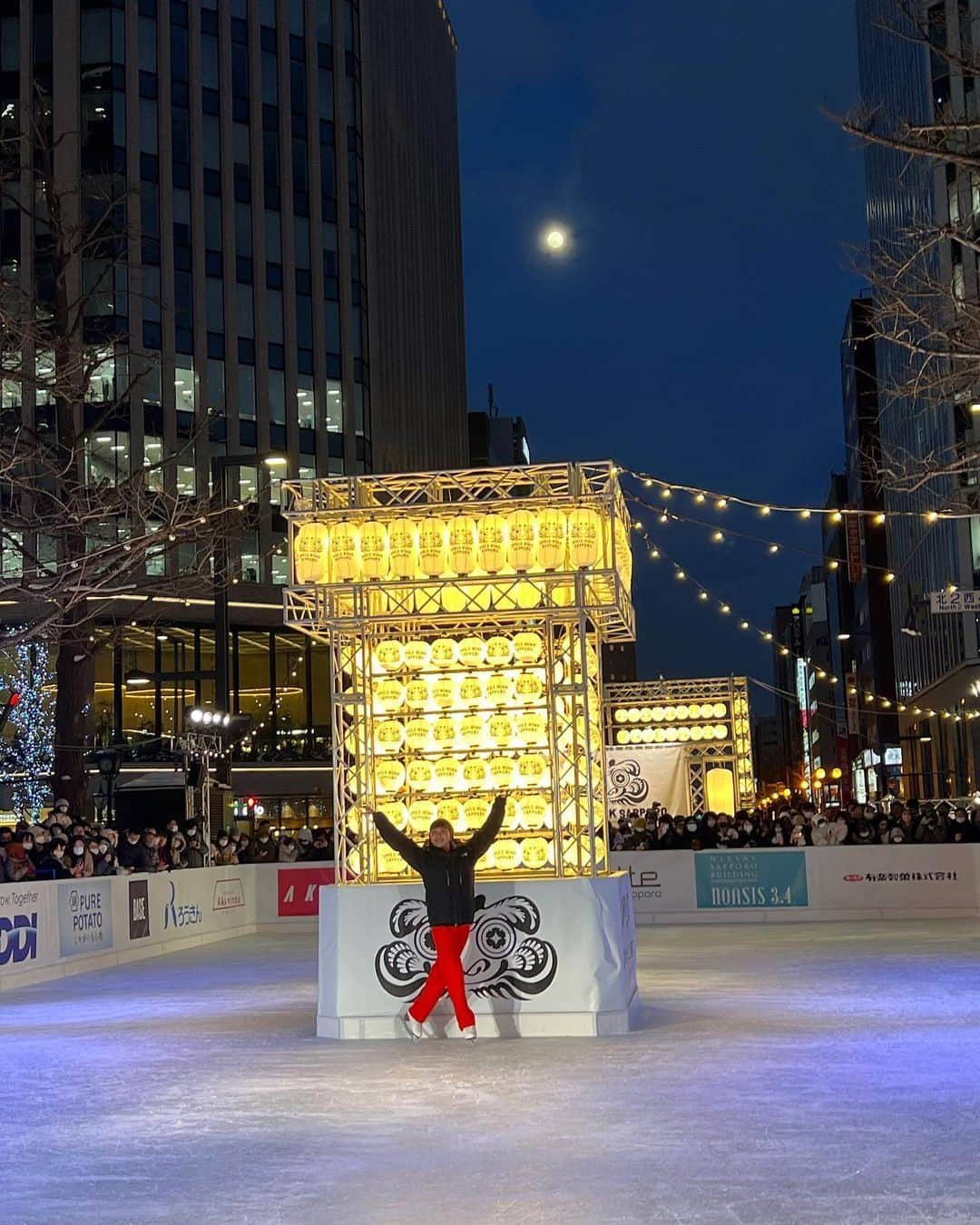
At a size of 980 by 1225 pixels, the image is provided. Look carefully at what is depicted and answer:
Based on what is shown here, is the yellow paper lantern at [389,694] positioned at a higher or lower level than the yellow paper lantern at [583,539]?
lower

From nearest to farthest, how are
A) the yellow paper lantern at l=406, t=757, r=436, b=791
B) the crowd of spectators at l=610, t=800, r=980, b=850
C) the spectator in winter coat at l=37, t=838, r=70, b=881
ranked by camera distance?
the yellow paper lantern at l=406, t=757, r=436, b=791 → the spectator in winter coat at l=37, t=838, r=70, b=881 → the crowd of spectators at l=610, t=800, r=980, b=850

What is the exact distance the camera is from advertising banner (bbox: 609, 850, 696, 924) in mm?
27391

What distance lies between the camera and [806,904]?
26.7m

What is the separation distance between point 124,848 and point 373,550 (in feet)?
41.4

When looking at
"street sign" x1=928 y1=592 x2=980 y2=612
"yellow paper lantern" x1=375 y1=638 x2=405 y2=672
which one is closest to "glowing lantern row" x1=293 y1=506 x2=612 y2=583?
"yellow paper lantern" x1=375 y1=638 x2=405 y2=672

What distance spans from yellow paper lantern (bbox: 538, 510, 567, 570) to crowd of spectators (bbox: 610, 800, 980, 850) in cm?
1449

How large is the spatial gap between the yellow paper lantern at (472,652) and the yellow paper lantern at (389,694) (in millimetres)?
630

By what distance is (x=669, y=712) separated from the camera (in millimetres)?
40125

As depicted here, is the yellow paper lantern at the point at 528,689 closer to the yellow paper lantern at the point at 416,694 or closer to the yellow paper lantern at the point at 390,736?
the yellow paper lantern at the point at 416,694

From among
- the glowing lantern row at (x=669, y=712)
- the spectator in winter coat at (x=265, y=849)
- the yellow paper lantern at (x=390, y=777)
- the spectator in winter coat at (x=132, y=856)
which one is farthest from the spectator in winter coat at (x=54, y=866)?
the glowing lantern row at (x=669, y=712)

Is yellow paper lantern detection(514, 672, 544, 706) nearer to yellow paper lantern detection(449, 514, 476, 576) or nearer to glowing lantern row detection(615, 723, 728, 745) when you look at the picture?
yellow paper lantern detection(449, 514, 476, 576)

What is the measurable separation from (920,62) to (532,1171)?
54.6 metres

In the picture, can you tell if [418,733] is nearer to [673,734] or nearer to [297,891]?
[297,891]

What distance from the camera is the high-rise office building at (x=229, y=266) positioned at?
53188 millimetres
